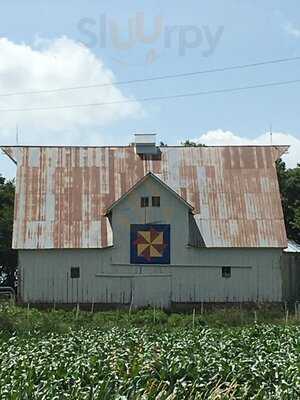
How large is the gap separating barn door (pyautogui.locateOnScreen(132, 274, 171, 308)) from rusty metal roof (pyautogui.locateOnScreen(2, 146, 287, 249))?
2.34 metres

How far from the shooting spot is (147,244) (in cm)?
3500

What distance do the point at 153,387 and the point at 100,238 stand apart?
24738 millimetres

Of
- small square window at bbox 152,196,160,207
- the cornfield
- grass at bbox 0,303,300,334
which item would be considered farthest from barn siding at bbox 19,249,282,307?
the cornfield

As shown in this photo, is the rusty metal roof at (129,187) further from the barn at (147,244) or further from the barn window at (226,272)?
the barn window at (226,272)

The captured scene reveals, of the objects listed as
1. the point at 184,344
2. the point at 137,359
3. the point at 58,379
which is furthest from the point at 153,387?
the point at 184,344

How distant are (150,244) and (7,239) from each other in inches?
561

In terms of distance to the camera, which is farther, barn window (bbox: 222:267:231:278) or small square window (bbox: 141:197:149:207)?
small square window (bbox: 141:197:149:207)

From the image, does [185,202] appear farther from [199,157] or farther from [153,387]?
[153,387]

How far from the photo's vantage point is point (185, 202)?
34969 mm

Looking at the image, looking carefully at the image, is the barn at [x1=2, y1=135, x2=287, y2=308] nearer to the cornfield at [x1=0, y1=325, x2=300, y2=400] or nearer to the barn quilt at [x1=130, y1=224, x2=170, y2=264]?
the barn quilt at [x1=130, y1=224, x2=170, y2=264]

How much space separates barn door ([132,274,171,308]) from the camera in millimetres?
34562

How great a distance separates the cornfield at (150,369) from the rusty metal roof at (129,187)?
1831 cm

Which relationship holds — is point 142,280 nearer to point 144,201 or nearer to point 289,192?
point 144,201

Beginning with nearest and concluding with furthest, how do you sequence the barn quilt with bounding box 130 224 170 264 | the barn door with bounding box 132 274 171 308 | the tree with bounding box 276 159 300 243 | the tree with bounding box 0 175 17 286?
the barn door with bounding box 132 274 171 308 < the barn quilt with bounding box 130 224 170 264 < the tree with bounding box 0 175 17 286 < the tree with bounding box 276 159 300 243
